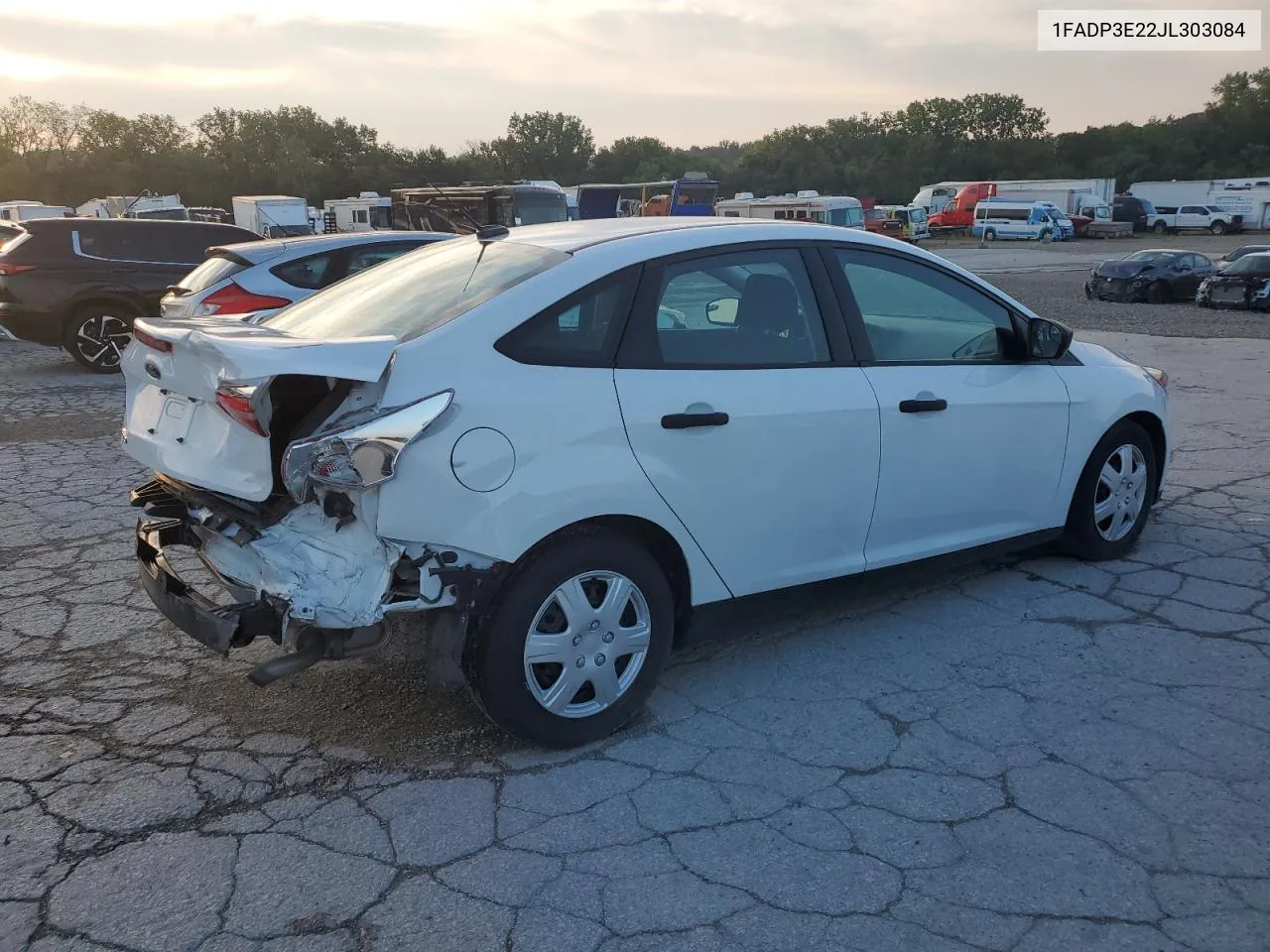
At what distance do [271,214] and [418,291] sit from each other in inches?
1475

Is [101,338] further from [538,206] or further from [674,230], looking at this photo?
[538,206]

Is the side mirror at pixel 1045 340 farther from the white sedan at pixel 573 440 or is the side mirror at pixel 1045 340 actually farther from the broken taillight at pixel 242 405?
the broken taillight at pixel 242 405

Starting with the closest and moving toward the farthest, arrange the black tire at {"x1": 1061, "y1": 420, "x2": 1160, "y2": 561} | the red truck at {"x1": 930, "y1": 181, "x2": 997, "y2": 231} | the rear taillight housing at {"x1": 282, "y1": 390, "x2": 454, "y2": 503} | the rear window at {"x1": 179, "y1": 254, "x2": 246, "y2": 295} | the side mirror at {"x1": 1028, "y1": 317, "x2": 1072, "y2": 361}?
the rear taillight housing at {"x1": 282, "y1": 390, "x2": 454, "y2": 503}, the side mirror at {"x1": 1028, "y1": 317, "x2": 1072, "y2": 361}, the black tire at {"x1": 1061, "y1": 420, "x2": 1160, "y2": 561}, the rear window at {"x1": 179, "y1": 254, "x2": 246, "y2": 295}, the red truck at {"x1": 930, "y1": 181, "x2": 997, "y2": 231}

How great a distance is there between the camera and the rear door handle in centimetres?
347

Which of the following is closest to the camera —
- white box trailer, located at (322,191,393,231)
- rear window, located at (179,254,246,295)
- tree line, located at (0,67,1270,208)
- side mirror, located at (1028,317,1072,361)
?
side mirror, located at (1028,317,1072,361)

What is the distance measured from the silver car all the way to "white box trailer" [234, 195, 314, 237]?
2908cm

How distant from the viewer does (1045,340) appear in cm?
461

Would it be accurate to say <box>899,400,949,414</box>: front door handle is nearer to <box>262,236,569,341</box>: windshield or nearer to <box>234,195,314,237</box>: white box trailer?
<box>262,236,569,341</box>: windshield

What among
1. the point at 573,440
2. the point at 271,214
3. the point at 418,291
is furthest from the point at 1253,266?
the point at 271,214

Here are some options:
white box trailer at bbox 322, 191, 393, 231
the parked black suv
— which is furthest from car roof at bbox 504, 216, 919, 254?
white box trailer at bbox 322, 191, 393, 231

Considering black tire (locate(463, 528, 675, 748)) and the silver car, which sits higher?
the silver car

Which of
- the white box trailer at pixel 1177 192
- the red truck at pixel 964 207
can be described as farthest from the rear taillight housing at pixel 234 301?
the white box trailer at pixel 1177 192

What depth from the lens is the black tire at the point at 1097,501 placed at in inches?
197

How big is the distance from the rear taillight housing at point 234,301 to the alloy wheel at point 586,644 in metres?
6.32
